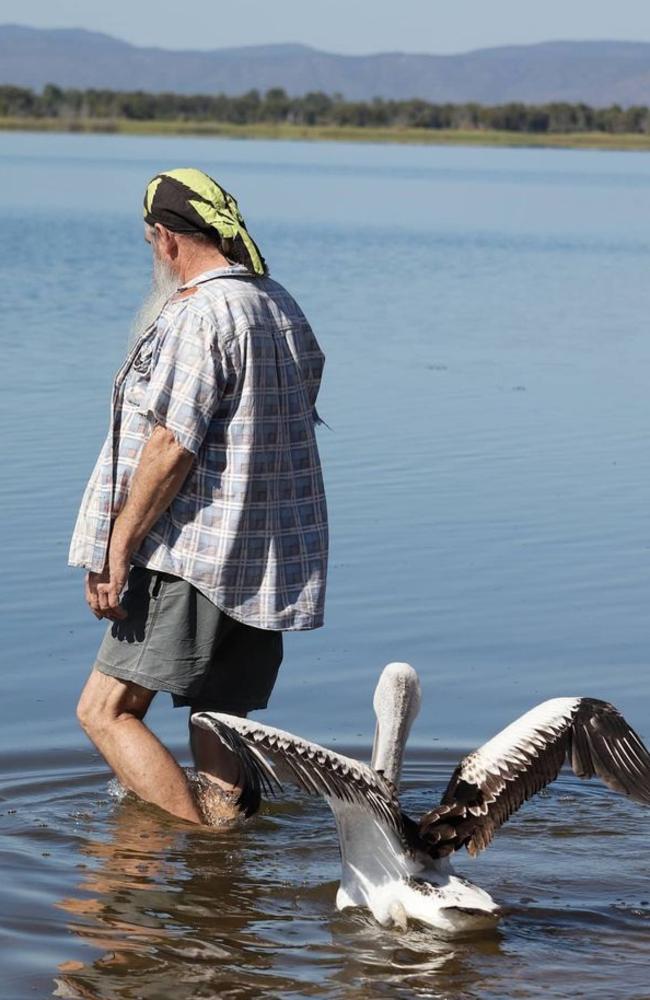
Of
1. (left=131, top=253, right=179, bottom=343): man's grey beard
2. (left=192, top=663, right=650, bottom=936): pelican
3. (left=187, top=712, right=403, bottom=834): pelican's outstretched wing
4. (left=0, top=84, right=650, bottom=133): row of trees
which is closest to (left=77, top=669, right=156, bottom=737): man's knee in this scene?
(left=192, top=663, right=650, bottom=936): pelican

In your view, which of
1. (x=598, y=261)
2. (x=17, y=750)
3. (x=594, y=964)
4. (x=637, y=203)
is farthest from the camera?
(x=637, y=203)

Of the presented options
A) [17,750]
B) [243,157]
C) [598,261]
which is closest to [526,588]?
[17,750]

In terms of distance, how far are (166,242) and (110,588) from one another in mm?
1063

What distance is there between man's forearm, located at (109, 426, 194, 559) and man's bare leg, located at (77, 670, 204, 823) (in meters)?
0.51

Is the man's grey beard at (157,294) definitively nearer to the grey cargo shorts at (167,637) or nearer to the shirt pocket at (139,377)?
the shirt pocket at (139,377)

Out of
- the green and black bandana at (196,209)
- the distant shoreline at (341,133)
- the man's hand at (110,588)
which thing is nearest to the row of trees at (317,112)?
the distant shoreline at (341,133)

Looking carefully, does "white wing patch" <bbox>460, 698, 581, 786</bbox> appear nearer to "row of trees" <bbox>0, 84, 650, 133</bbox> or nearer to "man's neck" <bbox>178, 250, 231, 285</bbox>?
"man's neck" <bbox>178, 250, 231, 285</bbox>

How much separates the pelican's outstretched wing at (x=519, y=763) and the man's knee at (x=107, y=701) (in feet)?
3.59

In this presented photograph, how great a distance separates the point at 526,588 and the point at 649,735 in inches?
84.8

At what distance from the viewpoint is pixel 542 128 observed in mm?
112750

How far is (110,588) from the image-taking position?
215 inches

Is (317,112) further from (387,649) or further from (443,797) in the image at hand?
(443,797)

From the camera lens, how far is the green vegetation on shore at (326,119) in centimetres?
10350

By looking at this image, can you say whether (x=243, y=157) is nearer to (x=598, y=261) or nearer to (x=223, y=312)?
(x=598, y=261)
